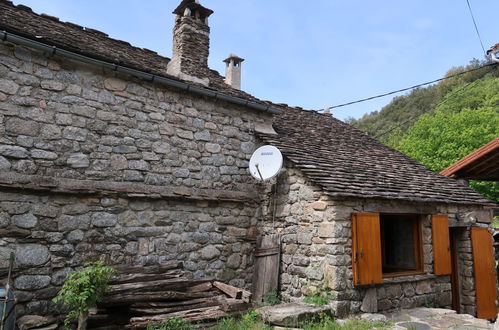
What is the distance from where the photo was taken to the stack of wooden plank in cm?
479

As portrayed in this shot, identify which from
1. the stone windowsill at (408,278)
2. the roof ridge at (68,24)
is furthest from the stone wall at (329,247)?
the roof ridge at (68,24)

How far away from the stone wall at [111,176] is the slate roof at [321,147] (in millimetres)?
585

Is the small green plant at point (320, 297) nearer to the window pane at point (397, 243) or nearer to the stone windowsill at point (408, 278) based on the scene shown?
the stone windowsill at point (408, 278)

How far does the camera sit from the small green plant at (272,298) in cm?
664

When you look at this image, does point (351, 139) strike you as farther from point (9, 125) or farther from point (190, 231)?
point (9, 125)

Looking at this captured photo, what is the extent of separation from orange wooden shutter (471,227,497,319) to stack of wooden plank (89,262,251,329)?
231 inches

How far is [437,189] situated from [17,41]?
847 cm

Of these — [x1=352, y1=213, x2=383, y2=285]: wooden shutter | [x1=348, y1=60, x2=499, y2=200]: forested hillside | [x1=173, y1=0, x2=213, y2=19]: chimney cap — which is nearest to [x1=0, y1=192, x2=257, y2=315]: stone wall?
[x1=352, y1=213, x2=383, y2=285]: wooden shutter

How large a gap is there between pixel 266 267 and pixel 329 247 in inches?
55.9

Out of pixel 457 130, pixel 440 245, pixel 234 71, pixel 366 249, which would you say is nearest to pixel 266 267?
pixel 366 249

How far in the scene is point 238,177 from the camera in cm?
724

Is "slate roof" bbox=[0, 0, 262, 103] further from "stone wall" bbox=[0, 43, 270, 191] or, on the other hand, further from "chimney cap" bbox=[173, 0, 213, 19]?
"chimney cap" bbox=[173, 0, 213, 19]

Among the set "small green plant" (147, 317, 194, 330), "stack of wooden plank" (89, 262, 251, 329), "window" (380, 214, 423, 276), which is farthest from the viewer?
"window" (380, 214, 423, 276)

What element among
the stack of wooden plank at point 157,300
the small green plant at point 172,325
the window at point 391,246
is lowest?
the small green plant at point 172,325
